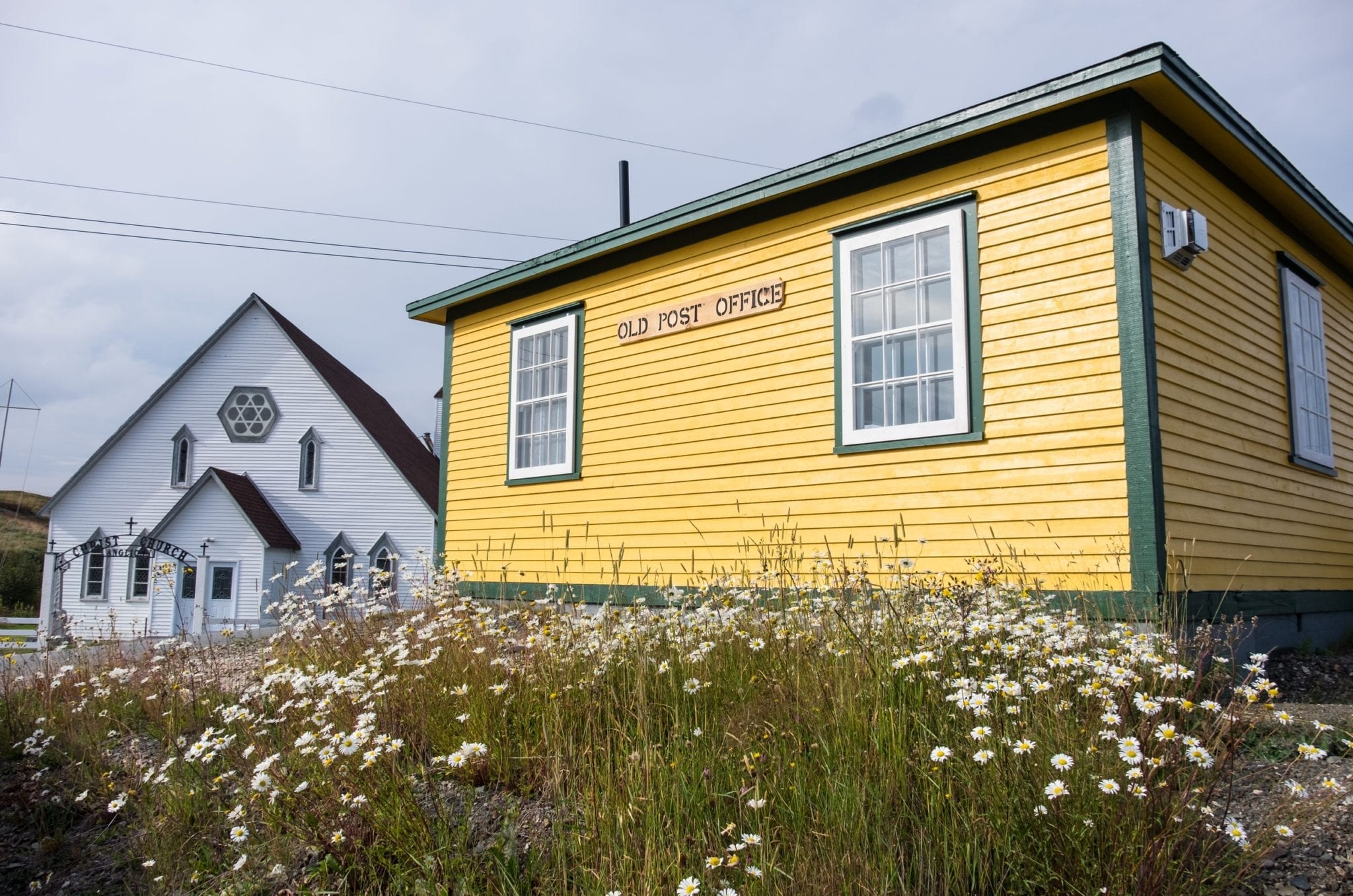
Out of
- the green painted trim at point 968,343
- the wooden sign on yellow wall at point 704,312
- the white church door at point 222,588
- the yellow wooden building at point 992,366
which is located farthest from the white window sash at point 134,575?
the green painted trim at point 968,343

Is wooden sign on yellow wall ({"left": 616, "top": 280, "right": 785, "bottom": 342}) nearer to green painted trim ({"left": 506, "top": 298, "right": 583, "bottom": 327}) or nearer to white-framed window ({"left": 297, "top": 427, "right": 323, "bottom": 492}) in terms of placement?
green painted trim ({"left": 506, "top": 298, "right": 583, "bottom": 327})

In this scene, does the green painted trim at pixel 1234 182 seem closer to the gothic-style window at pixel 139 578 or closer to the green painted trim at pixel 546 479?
the green painted trim at pixel 546 479

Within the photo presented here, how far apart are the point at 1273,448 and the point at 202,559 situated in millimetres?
24350

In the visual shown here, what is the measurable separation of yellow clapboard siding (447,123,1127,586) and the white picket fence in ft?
14.5

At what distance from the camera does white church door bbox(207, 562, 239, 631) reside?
25.1 meters

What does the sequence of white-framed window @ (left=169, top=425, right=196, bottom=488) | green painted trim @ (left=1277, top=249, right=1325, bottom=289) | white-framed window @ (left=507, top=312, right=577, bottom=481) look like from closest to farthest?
1. green painted trim @ (left=1277, top=249, right=1325, bottom=289)
2. white-framed window @ (left=507, top=312, right=577, bottom=481)
3. white-framed window @ (left=169, top=425, right=196, bottom=488)

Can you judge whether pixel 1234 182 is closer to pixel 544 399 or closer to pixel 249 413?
pixel 544 399

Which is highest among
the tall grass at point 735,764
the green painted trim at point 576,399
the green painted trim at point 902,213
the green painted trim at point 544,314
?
the green painted trim at point 902,213

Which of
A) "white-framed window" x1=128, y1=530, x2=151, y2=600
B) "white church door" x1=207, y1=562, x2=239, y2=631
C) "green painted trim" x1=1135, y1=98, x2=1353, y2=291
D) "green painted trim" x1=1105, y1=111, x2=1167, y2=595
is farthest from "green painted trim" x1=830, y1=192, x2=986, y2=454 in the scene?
"white-framed window" x1=128, y1=530, x2=151, y2=600

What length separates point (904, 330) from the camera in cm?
755

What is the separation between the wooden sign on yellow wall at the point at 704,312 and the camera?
28.3 feet

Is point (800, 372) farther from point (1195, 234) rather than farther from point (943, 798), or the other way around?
point (943, 798)

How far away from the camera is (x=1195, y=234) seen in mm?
6855

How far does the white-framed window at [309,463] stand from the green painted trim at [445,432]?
17335 mm
